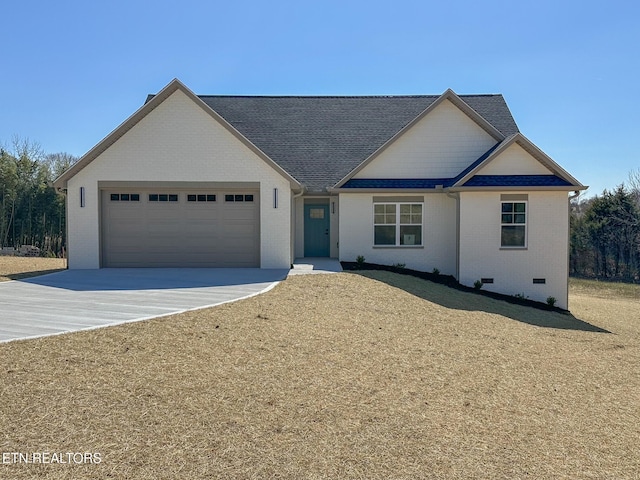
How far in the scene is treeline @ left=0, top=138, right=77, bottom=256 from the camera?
29.0 metres

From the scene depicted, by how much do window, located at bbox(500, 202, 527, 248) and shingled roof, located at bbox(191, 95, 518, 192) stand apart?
6142 mm

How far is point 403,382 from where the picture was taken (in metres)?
6.75

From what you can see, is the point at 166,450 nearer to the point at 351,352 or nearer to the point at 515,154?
the point at 351,352

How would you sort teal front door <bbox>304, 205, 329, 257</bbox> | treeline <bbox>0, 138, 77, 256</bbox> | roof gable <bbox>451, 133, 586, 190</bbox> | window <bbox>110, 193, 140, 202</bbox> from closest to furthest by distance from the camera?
1. roof gable <bbox>451, 133, 586, 190</bbox>
2. window <bbox>110, 193, 140, 202</bbox>
3. teal front door <bbox>304, 205, 329, 257</bbox>
4. treeline <bbox>0, 138, 77, 256</bbox>

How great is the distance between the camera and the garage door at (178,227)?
1652cm

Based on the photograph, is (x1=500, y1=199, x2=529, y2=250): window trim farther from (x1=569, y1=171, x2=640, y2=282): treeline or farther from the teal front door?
(x1=569, y1=171, x2=640, y2=282): treeline

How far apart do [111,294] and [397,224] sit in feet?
34.6

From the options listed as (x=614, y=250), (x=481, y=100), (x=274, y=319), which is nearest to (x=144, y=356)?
(x=274, y=319)

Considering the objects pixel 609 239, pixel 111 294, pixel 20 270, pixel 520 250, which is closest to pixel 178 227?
pixel 111 294

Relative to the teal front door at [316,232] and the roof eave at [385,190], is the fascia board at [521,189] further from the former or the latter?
the teal front door at [316,232]

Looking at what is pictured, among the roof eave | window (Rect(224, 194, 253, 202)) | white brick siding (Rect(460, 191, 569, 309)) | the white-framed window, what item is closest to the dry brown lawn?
white brick siding (Rect(460, 191, 569, 309))

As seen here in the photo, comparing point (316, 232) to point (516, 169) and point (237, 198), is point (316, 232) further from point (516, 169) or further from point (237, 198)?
point (516, 169)

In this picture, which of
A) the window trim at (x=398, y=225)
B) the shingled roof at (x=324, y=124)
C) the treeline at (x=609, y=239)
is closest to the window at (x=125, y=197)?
the shingled roof at (x=324, y=124)

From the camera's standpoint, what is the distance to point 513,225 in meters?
16.7
